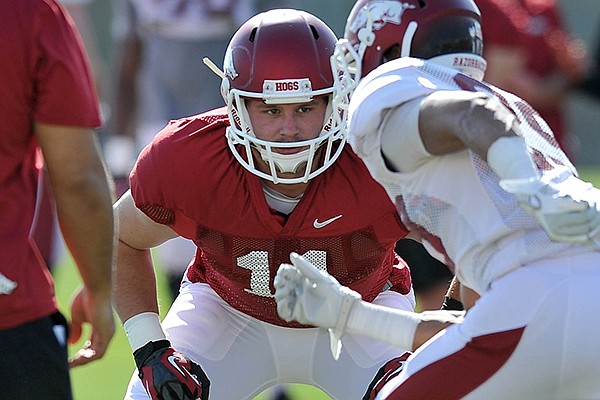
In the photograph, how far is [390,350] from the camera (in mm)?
3807

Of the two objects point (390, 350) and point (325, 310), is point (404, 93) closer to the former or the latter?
point (325, 310)

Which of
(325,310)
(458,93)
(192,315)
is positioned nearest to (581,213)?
(458,93)

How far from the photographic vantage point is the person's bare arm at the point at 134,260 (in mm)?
3854

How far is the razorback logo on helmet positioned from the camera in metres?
3.51

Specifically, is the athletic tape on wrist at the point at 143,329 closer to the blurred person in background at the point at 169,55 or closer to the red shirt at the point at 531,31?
the blurred person in background at the point at 169,55

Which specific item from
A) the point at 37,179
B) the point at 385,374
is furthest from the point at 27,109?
the point at 385,374

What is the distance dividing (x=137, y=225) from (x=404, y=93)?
125 cm

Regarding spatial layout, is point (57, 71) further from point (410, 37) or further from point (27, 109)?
point (410, 37)

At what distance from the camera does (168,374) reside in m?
3.57

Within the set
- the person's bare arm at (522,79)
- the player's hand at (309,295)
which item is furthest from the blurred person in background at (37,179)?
the person's bare arm at (522,79)

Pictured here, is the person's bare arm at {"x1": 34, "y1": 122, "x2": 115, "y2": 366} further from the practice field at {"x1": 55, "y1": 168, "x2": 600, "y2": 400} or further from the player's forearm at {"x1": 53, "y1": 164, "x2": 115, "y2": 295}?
the practice field at {"x1": 55, "y1": 168, "x2": 600, "y2": 400}

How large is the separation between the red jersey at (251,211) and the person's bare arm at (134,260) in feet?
0.30

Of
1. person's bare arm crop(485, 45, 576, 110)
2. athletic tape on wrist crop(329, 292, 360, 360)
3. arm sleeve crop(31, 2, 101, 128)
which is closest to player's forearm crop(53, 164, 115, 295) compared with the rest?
arm sleeve crop(31, 2, 101, 128)

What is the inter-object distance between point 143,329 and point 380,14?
1.09m
